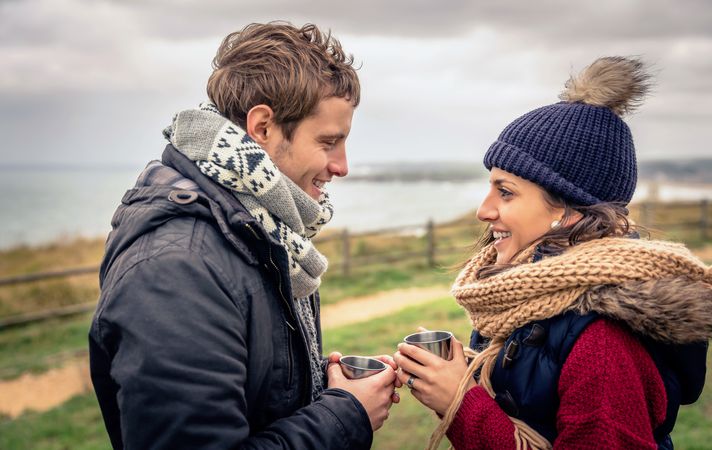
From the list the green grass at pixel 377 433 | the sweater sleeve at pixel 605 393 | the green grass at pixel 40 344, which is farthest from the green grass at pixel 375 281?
the sweater sleeve at pixel 605 393

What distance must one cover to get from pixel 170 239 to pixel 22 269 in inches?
608

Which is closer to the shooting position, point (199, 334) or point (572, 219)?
point (199, 334)

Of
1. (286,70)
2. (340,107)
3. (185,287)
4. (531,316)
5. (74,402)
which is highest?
(286,70)

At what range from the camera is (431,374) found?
1.90 metres

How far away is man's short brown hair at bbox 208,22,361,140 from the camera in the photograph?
183 centimetres

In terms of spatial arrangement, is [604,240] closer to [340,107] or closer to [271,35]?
[340,107]

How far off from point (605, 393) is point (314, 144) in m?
1.20

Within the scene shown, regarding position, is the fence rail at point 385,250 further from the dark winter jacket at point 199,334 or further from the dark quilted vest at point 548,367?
the dark quilted vest at point 548,367

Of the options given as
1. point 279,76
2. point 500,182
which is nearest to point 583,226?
point 500,182

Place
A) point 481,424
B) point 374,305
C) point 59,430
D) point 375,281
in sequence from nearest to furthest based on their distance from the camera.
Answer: point 481,424 → point 59,430 → point 374,305 → point 375,281

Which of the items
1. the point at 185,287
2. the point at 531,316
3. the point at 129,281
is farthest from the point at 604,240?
the point at 129,281

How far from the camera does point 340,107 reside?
1941 mm

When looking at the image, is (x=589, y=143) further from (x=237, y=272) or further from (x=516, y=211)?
(x=237, y=272)

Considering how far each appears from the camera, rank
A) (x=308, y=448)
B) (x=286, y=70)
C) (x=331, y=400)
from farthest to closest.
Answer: (x=286, y=70), (x=331, y=400), (x=308, y=448)
